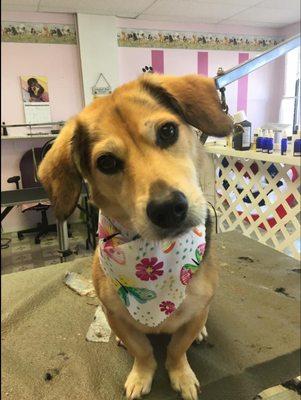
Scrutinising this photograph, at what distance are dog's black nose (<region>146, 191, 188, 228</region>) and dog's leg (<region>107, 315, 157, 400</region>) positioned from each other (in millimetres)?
328

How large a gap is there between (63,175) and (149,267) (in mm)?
226

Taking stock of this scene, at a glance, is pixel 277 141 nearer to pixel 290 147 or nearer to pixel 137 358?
pixel 290 147

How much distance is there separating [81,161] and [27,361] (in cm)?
41

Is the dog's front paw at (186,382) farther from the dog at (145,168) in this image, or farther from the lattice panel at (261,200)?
the lattice panel at (261,200)

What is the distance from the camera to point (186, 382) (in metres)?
0.58

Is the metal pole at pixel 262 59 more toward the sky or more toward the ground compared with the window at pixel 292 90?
more toward the sky

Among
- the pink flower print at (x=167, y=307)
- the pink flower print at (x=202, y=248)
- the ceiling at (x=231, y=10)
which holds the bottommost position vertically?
the pink flower print at (x=167, y=307)

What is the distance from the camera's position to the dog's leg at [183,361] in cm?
57

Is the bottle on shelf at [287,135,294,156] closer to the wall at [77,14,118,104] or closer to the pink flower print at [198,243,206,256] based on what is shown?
the pink flower print at [198,243,206,256]

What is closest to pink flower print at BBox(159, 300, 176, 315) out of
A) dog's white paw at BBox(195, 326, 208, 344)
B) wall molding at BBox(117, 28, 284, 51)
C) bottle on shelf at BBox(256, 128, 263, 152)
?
dog's white paw at BBox(195, 326, 208, 344)

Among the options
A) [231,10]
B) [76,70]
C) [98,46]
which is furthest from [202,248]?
[76,70]

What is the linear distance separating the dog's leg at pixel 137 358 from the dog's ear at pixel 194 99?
430 millimetres

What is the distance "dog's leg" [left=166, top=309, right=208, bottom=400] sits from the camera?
568 millimetres

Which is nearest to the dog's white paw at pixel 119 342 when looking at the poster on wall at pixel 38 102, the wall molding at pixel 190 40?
the wall molding at pixel 190 40
